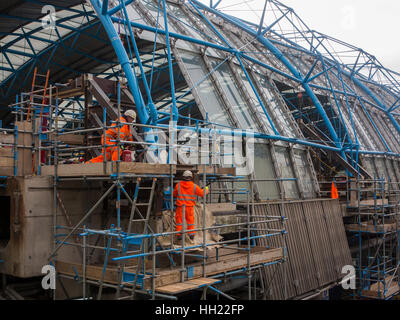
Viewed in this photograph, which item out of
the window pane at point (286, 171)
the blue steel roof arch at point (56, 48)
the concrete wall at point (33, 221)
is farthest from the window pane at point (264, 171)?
the blue steel roof arch at point (56, 48)

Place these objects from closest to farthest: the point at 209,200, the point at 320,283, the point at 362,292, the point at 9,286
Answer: the point at 9,286, the point at 209,200, the point at 320,283, the point at 362,292

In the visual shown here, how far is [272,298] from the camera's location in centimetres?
1473

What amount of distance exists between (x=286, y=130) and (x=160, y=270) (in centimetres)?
1364

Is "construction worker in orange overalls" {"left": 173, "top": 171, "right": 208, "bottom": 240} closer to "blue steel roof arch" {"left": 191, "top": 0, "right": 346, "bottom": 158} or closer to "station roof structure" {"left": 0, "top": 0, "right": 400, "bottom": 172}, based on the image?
"station roof structure" {"left": 0, "top": 0, "right": 400, "bottom": 172}

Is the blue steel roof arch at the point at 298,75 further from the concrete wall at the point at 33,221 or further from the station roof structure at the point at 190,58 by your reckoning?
the concrete wall at the point at 33,221

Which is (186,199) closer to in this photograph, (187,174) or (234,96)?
(187,174)

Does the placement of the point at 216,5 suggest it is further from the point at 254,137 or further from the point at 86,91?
the point at 86,91

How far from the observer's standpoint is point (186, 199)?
36.2 ft

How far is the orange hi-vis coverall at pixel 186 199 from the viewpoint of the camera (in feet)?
36.2

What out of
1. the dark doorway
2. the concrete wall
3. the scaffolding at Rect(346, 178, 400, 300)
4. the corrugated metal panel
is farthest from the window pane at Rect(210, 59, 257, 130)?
the dark doorway

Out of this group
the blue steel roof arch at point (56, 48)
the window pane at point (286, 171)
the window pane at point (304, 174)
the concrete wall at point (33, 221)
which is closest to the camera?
the concrete wall at point (33, 221)

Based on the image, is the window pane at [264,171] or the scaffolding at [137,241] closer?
the scaffolding at [137,241]

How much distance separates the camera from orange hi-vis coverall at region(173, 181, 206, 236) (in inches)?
434

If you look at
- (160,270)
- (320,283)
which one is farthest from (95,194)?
(320,283)
